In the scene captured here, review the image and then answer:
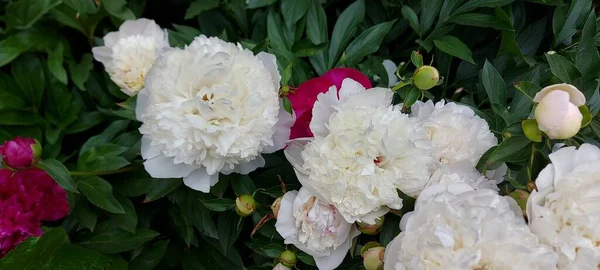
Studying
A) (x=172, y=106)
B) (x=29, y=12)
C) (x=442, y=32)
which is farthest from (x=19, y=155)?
(x=442, y=32)

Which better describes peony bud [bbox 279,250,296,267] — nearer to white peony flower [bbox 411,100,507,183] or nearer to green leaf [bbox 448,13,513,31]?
white peony flower [bbox 411,100,507,183]

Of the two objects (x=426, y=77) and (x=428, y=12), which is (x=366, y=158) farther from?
(x=428, y=12)

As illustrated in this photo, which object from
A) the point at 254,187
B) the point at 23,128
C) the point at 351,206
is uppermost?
the point at 351,206

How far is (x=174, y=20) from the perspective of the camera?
1.18m

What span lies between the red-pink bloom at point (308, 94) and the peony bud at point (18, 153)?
35 cm

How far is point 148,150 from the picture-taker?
0.72 m

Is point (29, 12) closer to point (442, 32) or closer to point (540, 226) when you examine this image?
point (442, 32)

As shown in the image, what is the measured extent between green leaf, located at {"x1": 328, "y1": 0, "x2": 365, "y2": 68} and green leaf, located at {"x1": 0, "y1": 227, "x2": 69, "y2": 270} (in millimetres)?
459

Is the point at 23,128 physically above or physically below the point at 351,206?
below

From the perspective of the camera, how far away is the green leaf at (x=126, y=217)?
2.84 ft

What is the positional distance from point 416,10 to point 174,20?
0.53 metres

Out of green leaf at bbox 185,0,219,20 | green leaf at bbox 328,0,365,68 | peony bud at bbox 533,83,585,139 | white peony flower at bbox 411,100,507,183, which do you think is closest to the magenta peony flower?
green leaf at bbox 185,0,219,20

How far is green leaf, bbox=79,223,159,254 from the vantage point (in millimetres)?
860

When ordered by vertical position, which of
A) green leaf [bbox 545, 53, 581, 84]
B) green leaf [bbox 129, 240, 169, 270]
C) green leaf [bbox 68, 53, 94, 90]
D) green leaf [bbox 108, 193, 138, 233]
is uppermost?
green leaf [bbox 545, 53, 581, 84]
